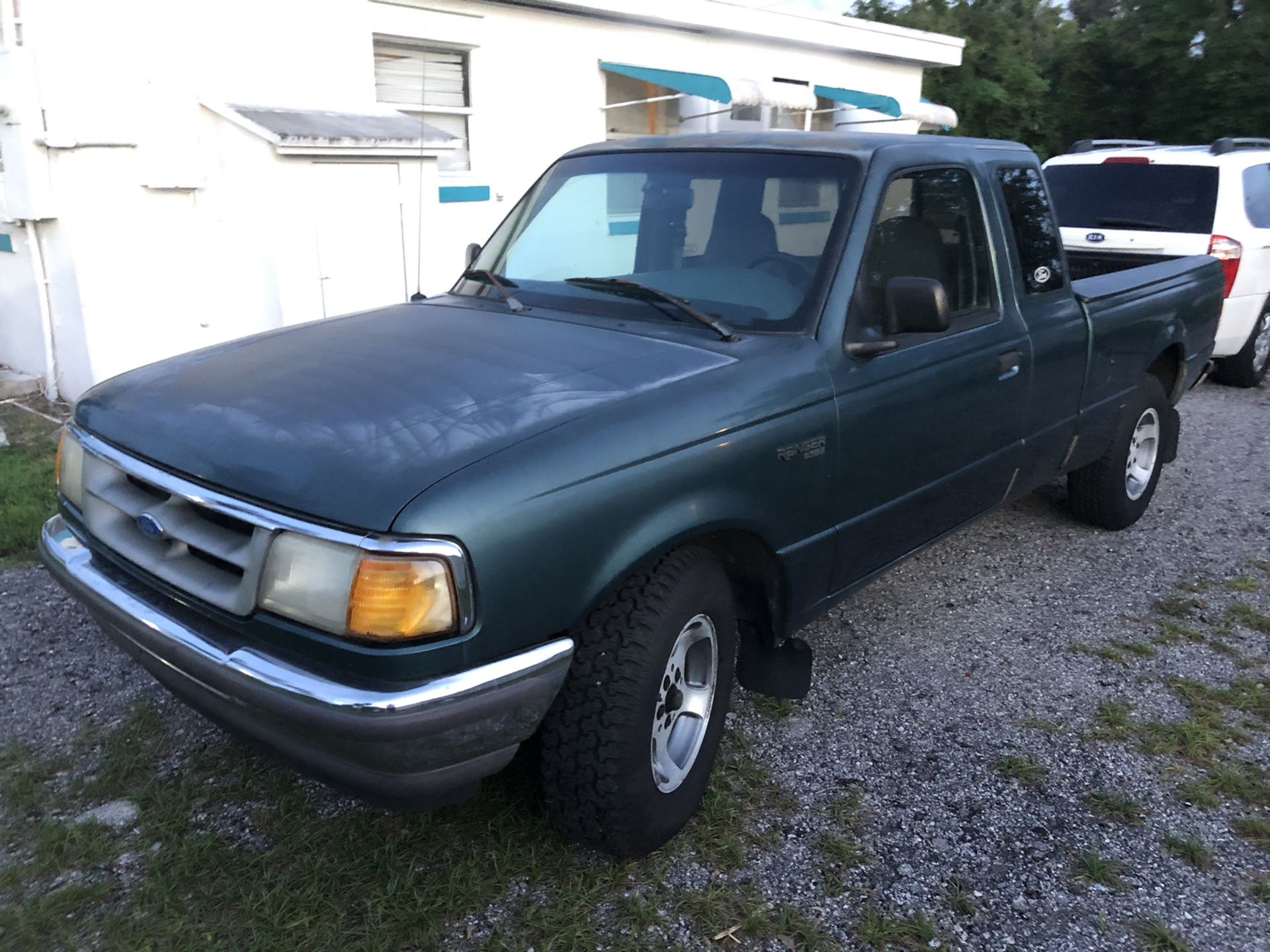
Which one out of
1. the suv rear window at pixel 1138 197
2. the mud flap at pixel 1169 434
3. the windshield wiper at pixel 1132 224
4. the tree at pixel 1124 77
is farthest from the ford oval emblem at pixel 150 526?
the tree at pixel 1124 77

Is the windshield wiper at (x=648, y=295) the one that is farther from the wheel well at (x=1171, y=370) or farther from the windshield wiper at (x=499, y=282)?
the wheel well at (x=1171, y=370)

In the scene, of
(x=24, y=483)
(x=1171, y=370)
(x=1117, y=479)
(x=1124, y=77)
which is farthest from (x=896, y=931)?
(x=1124, y=77)

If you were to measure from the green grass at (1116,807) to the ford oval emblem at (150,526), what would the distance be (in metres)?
2.75

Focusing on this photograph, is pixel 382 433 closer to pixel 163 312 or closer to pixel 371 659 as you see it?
pixel 371 659

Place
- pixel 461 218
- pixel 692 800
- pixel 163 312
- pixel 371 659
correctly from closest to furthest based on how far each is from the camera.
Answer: pixel 371 659 < pixel 692 800 < pixel 163 312 < pixel 461 218

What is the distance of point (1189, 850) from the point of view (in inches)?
116

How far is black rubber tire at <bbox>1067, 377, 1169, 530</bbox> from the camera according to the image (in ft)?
16.7

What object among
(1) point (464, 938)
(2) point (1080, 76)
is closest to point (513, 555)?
(1) point (464, 938)

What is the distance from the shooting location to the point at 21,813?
9.94ft

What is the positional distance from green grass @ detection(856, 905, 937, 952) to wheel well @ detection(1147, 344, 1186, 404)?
3.66 metres

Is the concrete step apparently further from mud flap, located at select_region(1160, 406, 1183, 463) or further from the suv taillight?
the suv taillight

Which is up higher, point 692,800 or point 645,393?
point 645,393

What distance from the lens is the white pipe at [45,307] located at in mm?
7371

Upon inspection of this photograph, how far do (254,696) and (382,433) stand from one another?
0.65m
